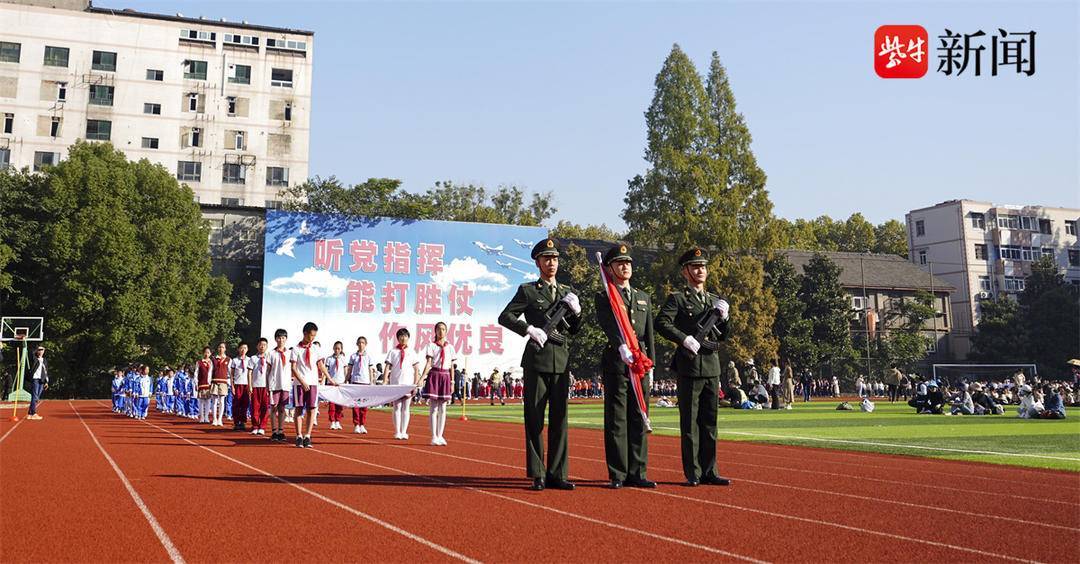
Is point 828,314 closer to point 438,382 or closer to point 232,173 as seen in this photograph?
point 232,173

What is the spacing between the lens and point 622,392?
841cm

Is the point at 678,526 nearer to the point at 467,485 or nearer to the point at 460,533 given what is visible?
the point at 460,533

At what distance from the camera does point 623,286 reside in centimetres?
863

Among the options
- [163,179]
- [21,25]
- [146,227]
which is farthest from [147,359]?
[21,25]

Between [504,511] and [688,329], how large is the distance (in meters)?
3.01

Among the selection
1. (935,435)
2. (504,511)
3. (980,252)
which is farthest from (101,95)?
(980,252)

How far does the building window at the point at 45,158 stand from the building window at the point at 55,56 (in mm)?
6244

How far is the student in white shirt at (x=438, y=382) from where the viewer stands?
49.5 ft

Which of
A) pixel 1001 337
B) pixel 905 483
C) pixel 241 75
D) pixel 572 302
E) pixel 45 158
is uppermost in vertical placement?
pixel 241 75

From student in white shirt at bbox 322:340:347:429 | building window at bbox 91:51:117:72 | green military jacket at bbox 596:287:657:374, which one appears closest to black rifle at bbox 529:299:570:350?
green military jacket at bbox 596:287:657:374

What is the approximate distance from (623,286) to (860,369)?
182 feet

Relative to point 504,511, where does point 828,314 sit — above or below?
above

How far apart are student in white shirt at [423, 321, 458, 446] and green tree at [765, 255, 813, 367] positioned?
4258 centimetres

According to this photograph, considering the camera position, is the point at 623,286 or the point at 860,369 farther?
the point at 860,369
